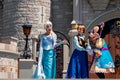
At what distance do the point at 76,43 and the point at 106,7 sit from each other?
41.8ft

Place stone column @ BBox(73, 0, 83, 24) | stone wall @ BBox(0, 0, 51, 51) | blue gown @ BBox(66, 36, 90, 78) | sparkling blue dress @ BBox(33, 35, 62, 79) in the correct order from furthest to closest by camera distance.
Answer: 1. stone wall @ BBox(0, 0, 51, 51)
2. stone column @ BBox(73, 0, 83, 24)
3. blue gown @ BBox(66, 36, 90, 78)
4. sparkling blue dress @ BBox(33, 35, 62, 79)

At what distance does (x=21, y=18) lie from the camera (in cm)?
2461

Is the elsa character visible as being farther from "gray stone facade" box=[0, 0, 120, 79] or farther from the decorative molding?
the decorative molding

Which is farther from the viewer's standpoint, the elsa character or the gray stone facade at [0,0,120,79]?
the gray stone facade at [0,0,120,79]

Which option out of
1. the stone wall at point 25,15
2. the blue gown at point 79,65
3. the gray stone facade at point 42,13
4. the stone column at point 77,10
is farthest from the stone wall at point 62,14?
the blue gown at point 79,65

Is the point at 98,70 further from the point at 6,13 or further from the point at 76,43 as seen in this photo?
the point at 6,13

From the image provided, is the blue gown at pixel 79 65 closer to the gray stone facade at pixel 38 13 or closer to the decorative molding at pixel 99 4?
the gray stone facade at pixel 38 13

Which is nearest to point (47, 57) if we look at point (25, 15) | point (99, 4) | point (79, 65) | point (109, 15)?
point (79, 65)

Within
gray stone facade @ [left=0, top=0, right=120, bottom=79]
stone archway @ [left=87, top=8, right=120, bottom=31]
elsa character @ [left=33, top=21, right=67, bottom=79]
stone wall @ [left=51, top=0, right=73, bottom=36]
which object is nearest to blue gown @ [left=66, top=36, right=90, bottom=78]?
elsa character @ [left=33, top=21, right=67, bottom=79]

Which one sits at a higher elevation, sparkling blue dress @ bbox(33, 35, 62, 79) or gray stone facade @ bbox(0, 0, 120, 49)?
gray stone facade @ bbox(0, 0, 120, 49)

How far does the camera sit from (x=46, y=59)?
11953 millimetres

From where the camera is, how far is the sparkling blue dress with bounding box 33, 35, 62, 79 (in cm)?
1184

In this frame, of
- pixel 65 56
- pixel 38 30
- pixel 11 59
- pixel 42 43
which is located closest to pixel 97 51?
pixel 42 43

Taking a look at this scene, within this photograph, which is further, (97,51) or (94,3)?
(94,3)
